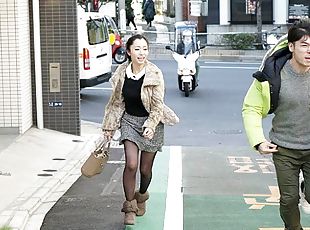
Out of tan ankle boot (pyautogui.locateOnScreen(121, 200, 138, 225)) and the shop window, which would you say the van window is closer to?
tan ankle boot (pyautogui.locateOnScreen(121, 200, 138, 225))

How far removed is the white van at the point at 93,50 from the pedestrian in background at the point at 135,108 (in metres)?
10.5

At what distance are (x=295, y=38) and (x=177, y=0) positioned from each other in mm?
29316

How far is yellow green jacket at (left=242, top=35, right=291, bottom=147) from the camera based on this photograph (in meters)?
5.19

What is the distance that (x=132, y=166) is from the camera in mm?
6395

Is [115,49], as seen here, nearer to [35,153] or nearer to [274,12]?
[274,12]

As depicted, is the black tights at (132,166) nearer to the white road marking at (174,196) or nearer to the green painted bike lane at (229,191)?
the white road marking at (174,196)

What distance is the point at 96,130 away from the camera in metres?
13.1

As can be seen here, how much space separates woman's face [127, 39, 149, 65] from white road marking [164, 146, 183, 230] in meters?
1.58

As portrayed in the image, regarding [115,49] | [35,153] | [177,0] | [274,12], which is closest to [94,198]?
[35,153]

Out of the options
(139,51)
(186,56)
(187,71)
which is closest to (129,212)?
(139,51)

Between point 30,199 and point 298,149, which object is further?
point 30,199

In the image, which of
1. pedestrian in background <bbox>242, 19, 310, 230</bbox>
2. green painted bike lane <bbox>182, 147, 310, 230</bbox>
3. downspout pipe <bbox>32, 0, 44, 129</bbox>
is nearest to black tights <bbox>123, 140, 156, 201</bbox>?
green painted bike lane <bbox>182, 147, 310, 230</bbox>

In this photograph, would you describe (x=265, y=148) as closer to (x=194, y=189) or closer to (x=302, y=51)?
(x=302, y=51)

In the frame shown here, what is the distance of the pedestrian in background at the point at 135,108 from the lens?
6410mm
